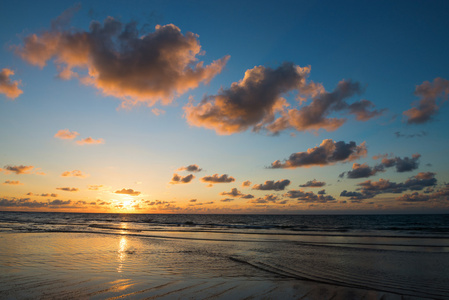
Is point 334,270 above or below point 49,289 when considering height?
below

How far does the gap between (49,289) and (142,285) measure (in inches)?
110

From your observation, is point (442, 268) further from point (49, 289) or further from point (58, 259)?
point (58, 259)

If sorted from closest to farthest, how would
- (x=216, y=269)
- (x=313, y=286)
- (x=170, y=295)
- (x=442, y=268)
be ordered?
(x=170, y=295) < (x=313, y=286) < (x=216, y=269) < (x=442, y=268)

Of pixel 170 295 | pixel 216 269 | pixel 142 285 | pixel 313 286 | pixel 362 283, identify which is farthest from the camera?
pixel 216 269

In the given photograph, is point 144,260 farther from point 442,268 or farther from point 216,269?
point 442,268

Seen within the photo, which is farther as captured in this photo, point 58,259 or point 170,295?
point 58,259

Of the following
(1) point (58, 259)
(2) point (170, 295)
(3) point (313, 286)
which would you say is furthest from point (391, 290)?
(1) point (58, 259)

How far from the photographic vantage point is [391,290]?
30.6 ft

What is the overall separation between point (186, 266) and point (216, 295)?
530cm

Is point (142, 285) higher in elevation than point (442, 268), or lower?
higher

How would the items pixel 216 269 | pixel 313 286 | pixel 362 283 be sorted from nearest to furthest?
pixel 313 286, pixel 362 283, pixel 216 269

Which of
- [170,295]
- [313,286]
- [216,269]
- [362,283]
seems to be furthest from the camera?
[216,269]

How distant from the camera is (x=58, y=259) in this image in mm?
13758

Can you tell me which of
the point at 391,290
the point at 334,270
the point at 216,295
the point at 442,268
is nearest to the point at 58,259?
the point at 216,295
